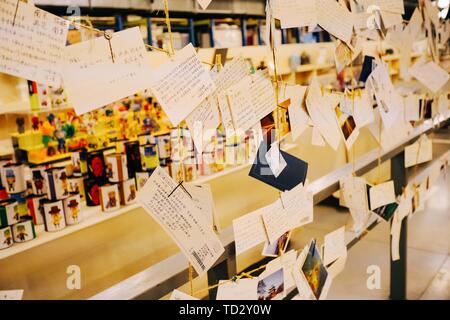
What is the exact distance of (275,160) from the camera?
2.94 ft

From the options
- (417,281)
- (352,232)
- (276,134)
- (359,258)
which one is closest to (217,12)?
(359,258)

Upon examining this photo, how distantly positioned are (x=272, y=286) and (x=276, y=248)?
0.08m

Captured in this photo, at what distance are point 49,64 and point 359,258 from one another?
2.59 m

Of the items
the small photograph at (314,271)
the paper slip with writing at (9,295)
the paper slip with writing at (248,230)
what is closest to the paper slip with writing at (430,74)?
the small photograph at (314,271)

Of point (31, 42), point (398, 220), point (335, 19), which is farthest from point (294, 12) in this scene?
point (398, 220)

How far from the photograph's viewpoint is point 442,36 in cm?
182

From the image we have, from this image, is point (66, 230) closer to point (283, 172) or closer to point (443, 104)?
point (283, 172)

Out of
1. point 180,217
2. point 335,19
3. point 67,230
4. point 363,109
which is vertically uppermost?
point 335,19

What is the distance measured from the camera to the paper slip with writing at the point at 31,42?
1.89 feet

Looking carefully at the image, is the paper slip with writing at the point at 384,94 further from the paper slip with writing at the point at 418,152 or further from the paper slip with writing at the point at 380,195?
the paper slip with writing at the point at 418,152

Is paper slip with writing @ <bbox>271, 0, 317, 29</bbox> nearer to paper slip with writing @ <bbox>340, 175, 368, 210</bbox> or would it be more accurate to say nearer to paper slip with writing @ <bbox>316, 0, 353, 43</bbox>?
paper slip with writing @ <bbox>316, 0, 353, 43</bbox>

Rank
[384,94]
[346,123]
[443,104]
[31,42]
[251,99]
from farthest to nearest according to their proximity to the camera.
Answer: [443,104] < [384,94] < [346,123] < [251,99] < [31,42]
